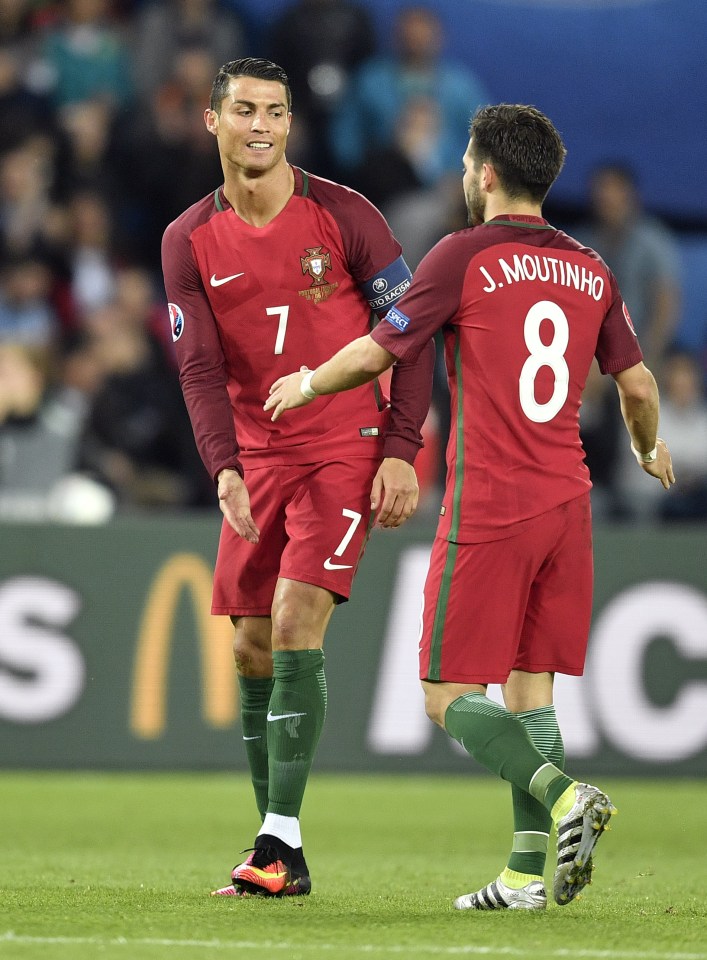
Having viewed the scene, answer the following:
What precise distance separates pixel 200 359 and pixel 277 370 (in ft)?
0.78

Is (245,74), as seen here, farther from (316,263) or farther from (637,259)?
(637,259)

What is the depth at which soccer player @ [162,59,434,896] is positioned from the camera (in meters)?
4.78

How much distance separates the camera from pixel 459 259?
4285mm

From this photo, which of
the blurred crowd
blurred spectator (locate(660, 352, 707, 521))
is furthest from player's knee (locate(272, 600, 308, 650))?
blurred spectator (locate(660, 352, 707, 521))

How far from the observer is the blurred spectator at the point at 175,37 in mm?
11805

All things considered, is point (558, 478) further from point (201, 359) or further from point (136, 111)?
point (136, 111)

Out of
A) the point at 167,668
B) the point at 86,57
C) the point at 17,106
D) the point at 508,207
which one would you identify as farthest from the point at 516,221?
the point at 86,57

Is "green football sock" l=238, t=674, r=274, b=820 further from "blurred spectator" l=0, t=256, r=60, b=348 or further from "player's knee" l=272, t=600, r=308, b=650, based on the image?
"blurred spectator" l=0, t=256, r=60, b=348

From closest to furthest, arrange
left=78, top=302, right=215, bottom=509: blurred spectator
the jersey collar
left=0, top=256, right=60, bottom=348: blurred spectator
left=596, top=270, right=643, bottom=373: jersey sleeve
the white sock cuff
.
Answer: the jersey collar, left=596, top=270, right=643, bottom=373: jersey sleeve, the white sock cuff, left=78, top=302, right=215, bottom=509: blurred spectator, left=0, top=256, right=60, bottom=348: blurred spectator

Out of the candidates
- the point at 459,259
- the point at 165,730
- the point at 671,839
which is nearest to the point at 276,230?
the point at 459,259

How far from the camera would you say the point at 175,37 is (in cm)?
1184

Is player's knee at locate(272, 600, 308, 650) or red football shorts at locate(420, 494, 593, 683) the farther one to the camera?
player's knee at locate(272, 600, 308, 650)

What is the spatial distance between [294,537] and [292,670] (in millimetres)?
399

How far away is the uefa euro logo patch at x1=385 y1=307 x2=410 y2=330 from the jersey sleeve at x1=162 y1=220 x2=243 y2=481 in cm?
80
